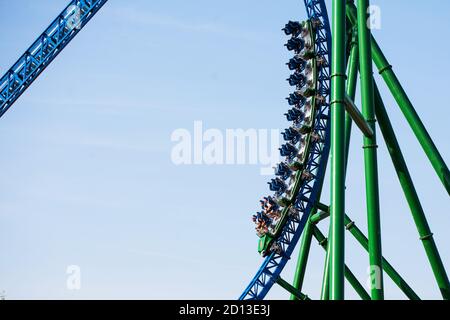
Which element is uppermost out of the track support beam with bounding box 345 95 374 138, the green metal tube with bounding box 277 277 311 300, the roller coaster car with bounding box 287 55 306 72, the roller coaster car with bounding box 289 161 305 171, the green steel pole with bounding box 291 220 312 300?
the roller coaster car with bounding box 287 55 306 72

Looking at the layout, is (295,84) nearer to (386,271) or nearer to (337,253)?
(386,271)

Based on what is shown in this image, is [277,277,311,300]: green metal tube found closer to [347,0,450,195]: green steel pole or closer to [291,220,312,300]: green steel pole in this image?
[291,220,312,300]: green steel pole

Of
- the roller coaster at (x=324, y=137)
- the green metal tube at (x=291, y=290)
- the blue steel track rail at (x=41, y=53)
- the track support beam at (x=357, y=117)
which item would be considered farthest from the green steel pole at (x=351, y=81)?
the blue steel track rail at (x=41, y=53)

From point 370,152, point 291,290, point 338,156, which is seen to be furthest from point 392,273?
point 338,156

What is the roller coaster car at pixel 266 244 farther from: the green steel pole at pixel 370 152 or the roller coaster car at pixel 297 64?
the green steel pole at pixel 370 152

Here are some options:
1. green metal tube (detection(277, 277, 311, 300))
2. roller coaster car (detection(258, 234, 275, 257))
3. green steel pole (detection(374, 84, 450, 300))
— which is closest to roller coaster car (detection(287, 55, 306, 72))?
roller coaster car (detection(258, 234, 275, 257))

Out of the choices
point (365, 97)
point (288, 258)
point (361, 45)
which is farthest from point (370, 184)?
point (288, 258)

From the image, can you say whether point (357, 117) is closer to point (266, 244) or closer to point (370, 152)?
point (370, 152)
